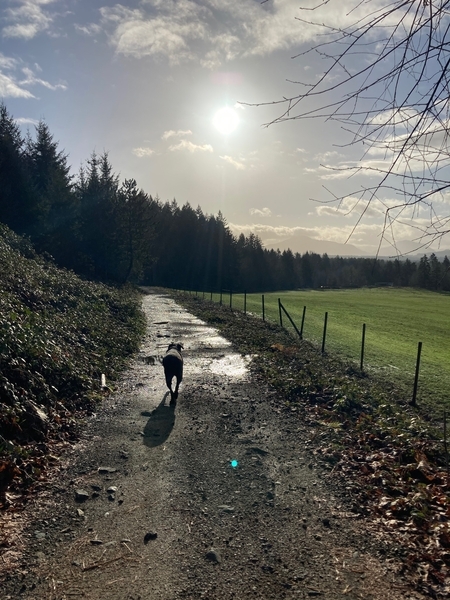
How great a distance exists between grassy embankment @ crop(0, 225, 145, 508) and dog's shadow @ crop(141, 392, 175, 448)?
1.30 m

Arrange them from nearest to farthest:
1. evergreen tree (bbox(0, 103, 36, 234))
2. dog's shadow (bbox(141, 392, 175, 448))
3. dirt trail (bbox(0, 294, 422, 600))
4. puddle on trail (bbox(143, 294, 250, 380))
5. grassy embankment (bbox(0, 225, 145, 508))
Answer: dirt trail (bbox(0, 294, 422, 600))
grassy embankment (bbox(0, 225, 145, 508))
dog's shadow (bbox(141, 392, 175, 448))
puddle on trail (bbox(143, 294, 250, 380))
evergreen tree (bbox(0, 103, 36, 234))

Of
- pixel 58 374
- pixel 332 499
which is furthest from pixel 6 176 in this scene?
pixel 332 499

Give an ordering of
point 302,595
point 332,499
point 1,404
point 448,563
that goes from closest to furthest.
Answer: point 302,595, point 448,563, point 332,499, point 1,404

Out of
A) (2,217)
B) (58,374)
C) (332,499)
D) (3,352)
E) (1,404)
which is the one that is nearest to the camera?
(332,499)

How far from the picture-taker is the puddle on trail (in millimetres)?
12834

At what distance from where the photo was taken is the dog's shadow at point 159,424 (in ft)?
23.5

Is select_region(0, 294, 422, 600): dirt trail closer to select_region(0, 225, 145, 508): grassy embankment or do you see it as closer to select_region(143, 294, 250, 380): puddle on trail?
select_region(0, 225, 145, 508): grassy embankment

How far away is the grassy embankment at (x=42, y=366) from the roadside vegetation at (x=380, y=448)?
4264mm

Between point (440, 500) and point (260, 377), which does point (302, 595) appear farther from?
point (260, 377)

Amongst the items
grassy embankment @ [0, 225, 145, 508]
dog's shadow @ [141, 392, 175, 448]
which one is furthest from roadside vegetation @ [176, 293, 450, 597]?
grassy embankment @ [0, 225, 145, 508]

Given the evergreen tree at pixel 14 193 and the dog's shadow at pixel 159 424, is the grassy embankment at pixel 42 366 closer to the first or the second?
the dog's shadow at pixel 159 424

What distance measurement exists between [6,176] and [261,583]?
34765 millimetres

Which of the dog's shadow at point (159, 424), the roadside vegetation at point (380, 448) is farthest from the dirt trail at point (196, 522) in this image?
the roadside vegetation at point (380, 448)

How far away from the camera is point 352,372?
44.4 feet
